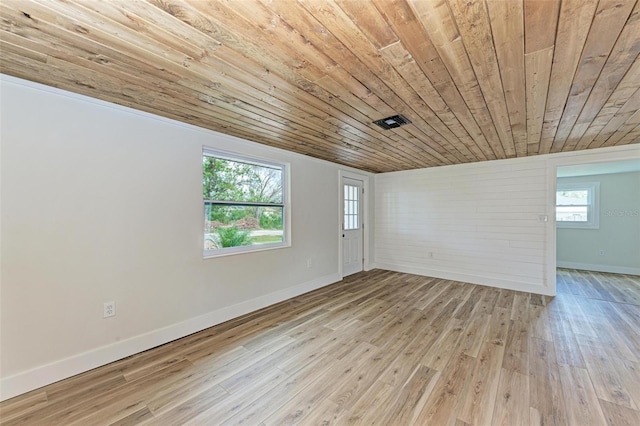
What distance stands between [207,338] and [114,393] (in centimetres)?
89

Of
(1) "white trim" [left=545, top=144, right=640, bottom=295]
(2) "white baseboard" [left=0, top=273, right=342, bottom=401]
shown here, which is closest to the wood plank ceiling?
(1) "white trim" [left=545, top=144, right=640, bottom=295]

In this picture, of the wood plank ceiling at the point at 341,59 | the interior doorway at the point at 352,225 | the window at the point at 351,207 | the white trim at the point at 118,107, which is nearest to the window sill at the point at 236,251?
the white trim at the point at 118,107

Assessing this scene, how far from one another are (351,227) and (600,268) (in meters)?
5.61

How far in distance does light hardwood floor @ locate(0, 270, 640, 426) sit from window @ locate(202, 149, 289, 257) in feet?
3.16

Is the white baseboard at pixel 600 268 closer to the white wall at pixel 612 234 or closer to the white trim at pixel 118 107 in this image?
the white wall at pixel 612 234

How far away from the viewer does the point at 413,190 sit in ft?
18.6

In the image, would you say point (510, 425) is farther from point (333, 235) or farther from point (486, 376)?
point (333, 235)

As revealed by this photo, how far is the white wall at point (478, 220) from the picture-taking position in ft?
13.9

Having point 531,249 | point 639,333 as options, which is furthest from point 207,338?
point 531,249

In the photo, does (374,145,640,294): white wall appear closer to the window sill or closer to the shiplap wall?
the shiplap wall

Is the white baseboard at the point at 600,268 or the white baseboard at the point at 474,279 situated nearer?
the white baseboard at the point at 474,279

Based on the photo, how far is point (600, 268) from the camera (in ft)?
18.7

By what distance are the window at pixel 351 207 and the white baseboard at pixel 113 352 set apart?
2390mm

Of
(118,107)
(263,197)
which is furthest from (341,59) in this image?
(263,197)
